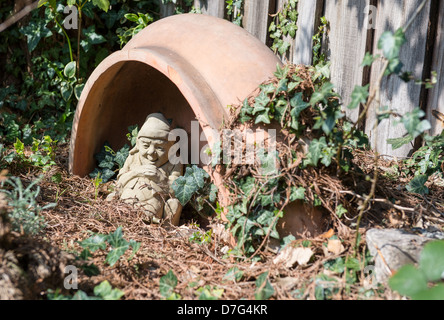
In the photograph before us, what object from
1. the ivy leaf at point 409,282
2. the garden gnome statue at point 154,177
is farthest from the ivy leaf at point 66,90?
the ivy leaf at point 409,282

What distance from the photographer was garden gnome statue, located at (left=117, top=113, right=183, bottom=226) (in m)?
3.00

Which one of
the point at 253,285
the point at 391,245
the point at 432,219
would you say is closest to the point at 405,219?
the point at 432,219

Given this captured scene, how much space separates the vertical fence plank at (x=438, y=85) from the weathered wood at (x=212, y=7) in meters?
1.73

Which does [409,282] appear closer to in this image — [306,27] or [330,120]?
[330,120]

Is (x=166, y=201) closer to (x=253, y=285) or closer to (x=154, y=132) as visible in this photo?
(x=154, y=132)

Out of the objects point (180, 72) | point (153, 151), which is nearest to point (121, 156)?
point (153, 151)

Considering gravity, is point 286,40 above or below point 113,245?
above

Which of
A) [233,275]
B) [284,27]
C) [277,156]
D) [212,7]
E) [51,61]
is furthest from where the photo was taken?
[51,61]

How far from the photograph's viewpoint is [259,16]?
12.7ft

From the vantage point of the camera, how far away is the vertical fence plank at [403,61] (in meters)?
3.02

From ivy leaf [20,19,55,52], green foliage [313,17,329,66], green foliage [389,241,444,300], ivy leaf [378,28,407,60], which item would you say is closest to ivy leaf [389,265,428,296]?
green foliage [389,241,444,300]

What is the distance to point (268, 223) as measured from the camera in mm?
2342

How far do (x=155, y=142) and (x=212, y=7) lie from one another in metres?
1.64
